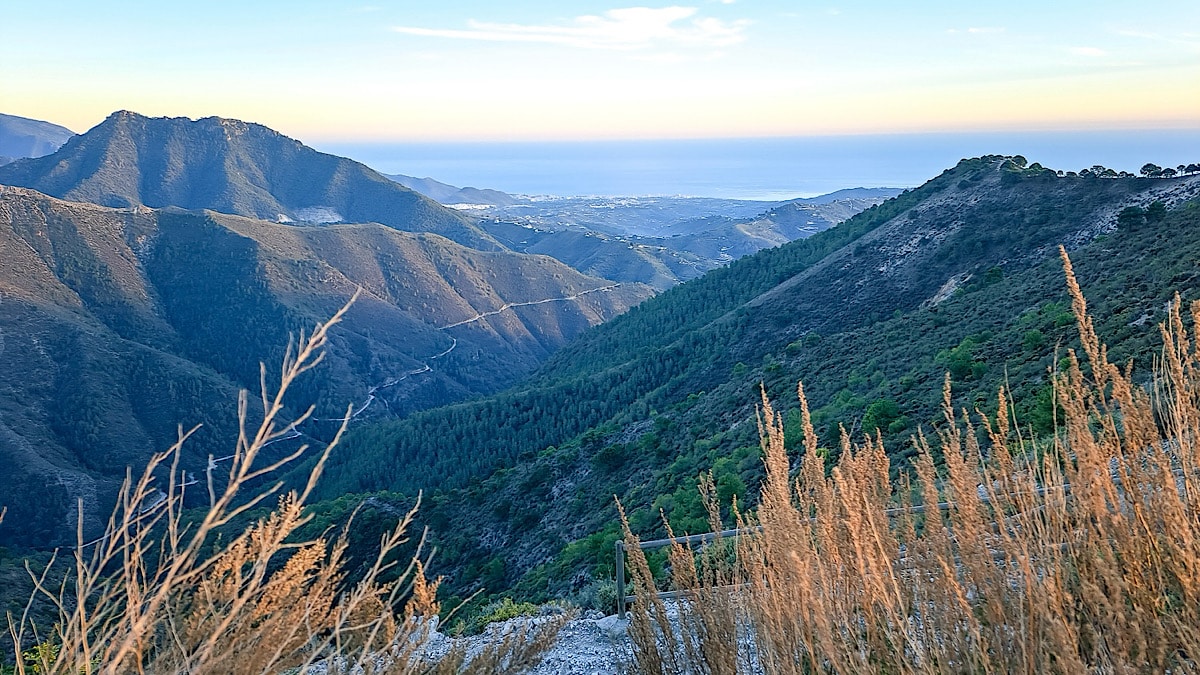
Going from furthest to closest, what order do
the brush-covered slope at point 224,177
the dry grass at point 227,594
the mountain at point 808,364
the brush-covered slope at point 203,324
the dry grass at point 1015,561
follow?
the brush-covered slope at point 224,177 < the brush-covered slope at point 203,324 < the mountain at point 808,364 < the dry grass at point 1015,561 < the dry grass at point 227,594

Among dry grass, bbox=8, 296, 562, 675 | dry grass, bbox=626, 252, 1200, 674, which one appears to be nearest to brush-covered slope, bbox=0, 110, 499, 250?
dry grass, bbox=8, 296, 562, 675

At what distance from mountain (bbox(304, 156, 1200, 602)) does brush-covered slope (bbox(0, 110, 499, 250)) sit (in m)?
101

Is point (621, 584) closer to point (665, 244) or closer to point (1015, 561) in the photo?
point (1015, 561)

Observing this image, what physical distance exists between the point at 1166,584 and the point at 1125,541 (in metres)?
0.24

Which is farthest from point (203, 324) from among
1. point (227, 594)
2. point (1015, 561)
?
point (1015, 561)

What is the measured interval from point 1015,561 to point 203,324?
269ft

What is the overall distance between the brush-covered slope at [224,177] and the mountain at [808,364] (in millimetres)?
100530

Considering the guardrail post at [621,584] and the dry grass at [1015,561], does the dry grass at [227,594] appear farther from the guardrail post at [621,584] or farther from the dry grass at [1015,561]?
the guardrail post at [621,584]

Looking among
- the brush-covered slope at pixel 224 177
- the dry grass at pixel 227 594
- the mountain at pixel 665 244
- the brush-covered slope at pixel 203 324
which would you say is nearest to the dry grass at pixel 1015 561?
the dry grass at pixel 227 594

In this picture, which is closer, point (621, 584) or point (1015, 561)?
point (1015, 561)

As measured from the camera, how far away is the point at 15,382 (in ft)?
172

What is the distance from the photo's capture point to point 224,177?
156375 millimetres

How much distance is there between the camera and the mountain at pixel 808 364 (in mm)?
13523

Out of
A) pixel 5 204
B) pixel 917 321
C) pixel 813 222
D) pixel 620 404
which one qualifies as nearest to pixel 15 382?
pixel 5 204
